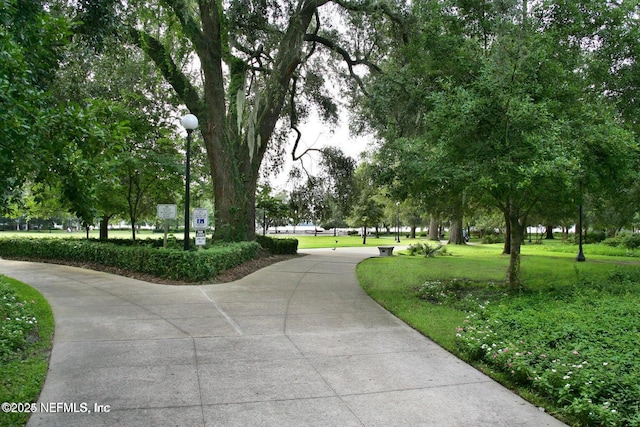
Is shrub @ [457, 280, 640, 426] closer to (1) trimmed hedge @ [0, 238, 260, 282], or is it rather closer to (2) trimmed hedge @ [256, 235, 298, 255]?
(1) trimmed hedge @ [0, 238, 260, 282]

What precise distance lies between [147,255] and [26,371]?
24.6 ft

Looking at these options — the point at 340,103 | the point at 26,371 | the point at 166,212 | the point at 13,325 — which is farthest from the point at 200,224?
the point at 340,103

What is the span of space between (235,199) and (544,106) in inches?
419

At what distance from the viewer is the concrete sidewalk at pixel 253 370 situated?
368cm

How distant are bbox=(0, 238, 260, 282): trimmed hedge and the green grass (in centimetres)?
416

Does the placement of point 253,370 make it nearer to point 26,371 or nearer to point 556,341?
point 26,371

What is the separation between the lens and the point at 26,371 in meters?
4.34

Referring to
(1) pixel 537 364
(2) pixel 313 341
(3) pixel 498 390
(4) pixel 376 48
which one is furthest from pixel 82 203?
(4) pixel 376 48

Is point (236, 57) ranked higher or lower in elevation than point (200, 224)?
higher

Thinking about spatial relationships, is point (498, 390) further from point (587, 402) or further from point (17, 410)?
point (17, 410)

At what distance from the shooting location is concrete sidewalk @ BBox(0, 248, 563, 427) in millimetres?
3680

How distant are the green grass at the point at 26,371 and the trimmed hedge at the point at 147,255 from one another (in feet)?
13.6

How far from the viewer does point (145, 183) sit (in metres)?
16.3

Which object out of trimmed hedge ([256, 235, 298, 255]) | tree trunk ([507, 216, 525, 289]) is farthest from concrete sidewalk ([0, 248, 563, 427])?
trimmed hedge ([256, 235, 298, 255])
